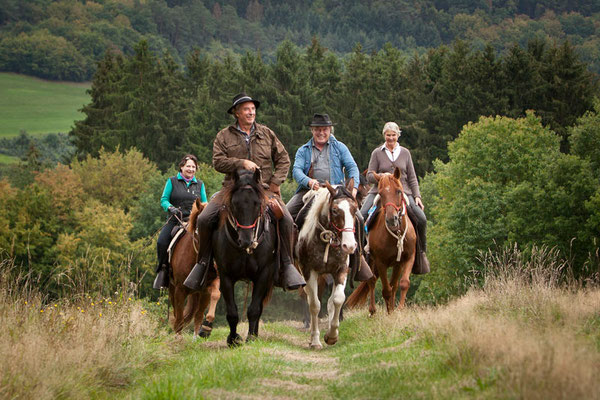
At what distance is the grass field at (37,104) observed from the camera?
10562cm

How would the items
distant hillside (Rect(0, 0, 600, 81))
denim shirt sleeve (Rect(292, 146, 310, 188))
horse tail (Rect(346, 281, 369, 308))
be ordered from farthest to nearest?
distant hillside (Rect(0, 0, 600, 81))
horse tail (Rect(346, 281, 369, 308))
denim shirt sleeve (Rect(292, 146, 310, 188))

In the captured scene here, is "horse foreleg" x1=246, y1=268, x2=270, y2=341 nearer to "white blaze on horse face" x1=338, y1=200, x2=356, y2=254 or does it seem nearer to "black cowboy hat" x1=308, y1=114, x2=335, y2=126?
"white blaze on horse face" x1=338, y1=200, x2=356, y2=254

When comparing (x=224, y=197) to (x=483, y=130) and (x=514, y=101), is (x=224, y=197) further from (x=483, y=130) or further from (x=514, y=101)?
(x=514, y=101)

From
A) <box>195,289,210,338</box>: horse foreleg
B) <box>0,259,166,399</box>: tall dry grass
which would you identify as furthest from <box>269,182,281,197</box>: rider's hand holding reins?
<box>195,289,210,338</box>: horse foreleg

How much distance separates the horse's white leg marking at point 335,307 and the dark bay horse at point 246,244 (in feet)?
3.48

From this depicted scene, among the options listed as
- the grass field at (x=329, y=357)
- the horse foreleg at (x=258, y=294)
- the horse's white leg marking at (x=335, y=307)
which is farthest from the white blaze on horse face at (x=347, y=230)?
the grass field at (x=329, y=357)

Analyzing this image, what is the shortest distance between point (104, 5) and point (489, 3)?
79187mm

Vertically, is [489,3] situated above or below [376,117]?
above

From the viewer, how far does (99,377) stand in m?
8.13

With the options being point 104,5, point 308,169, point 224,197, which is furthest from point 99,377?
point 104,5

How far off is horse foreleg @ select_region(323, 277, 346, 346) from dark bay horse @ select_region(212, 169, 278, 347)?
1061mm

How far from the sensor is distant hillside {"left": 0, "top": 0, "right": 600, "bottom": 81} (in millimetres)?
123875

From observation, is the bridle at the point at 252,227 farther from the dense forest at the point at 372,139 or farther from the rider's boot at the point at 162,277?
the dense forest at the point at 372,139

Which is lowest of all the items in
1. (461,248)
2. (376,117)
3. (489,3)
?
(461,248)
